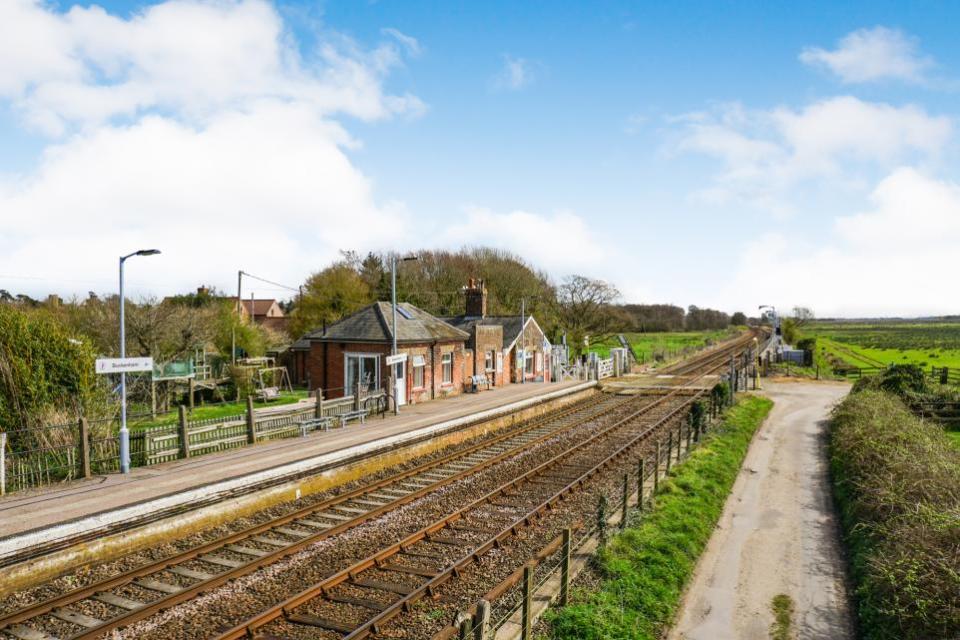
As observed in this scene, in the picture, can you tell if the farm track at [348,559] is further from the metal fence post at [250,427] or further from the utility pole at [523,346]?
the utility pole at [523,346]

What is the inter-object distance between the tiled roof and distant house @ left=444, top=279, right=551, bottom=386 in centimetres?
383

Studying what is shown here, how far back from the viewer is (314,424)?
66.4 ft

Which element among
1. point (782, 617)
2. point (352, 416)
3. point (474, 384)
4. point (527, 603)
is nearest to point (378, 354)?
point (352, 416)

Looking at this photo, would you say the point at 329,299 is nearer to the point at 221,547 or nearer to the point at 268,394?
the point at 268,394

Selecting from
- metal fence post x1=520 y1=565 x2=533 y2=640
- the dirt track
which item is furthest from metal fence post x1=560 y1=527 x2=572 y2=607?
the dirt track

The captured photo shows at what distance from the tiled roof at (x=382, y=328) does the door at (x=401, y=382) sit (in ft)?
4.10

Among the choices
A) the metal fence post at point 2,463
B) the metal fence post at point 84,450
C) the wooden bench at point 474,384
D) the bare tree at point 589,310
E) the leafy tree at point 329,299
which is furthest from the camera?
the bare tree at point 589,310

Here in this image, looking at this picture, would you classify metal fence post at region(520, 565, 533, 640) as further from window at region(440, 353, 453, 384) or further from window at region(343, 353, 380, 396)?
window at region(440, 353, 453, 384)

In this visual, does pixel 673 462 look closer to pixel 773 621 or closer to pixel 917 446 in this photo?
pixel 917 446

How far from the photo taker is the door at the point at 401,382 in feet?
85.7

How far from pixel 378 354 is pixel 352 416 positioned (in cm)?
445

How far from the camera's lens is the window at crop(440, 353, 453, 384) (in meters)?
30.0

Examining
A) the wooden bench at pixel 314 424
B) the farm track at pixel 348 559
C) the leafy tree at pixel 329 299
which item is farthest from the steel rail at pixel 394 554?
the leafy tree at pixel 329 299

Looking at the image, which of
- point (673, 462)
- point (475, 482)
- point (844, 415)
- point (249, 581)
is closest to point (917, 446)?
point (673, 462)
